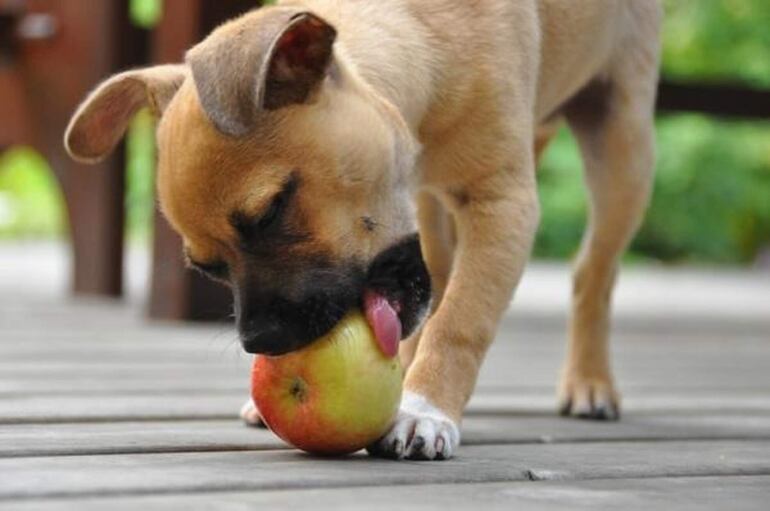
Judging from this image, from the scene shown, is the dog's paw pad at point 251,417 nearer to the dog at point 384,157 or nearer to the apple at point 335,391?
the dog at point 384,157

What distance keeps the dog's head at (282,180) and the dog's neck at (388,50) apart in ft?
0.49

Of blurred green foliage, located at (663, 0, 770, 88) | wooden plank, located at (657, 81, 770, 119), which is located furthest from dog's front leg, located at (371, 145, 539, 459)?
blurred green foliage, located at (663, 0, 770, 88)

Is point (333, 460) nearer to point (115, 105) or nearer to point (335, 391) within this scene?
point (335, 391)

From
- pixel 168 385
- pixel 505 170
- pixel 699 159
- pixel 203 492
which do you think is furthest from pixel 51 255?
pixel 203 492

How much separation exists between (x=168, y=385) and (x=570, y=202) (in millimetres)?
9060

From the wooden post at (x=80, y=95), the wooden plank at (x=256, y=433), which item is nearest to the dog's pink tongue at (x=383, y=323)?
the wooden plank at (x=256, y=433)

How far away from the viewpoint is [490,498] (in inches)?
84.0

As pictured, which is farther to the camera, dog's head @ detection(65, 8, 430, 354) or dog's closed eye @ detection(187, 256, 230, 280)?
dog's closed eye @ detection(187, 256, 230, 280)

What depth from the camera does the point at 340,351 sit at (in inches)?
98.0

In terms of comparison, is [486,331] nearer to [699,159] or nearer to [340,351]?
[340,351]

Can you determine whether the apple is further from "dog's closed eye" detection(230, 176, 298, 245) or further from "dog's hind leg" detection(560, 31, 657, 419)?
"dog's hind leg" detection(560, 31, 657, 419)

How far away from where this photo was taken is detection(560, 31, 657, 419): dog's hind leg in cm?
370

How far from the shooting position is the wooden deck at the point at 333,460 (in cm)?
211

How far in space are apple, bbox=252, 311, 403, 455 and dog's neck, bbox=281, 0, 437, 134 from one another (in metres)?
0.49
